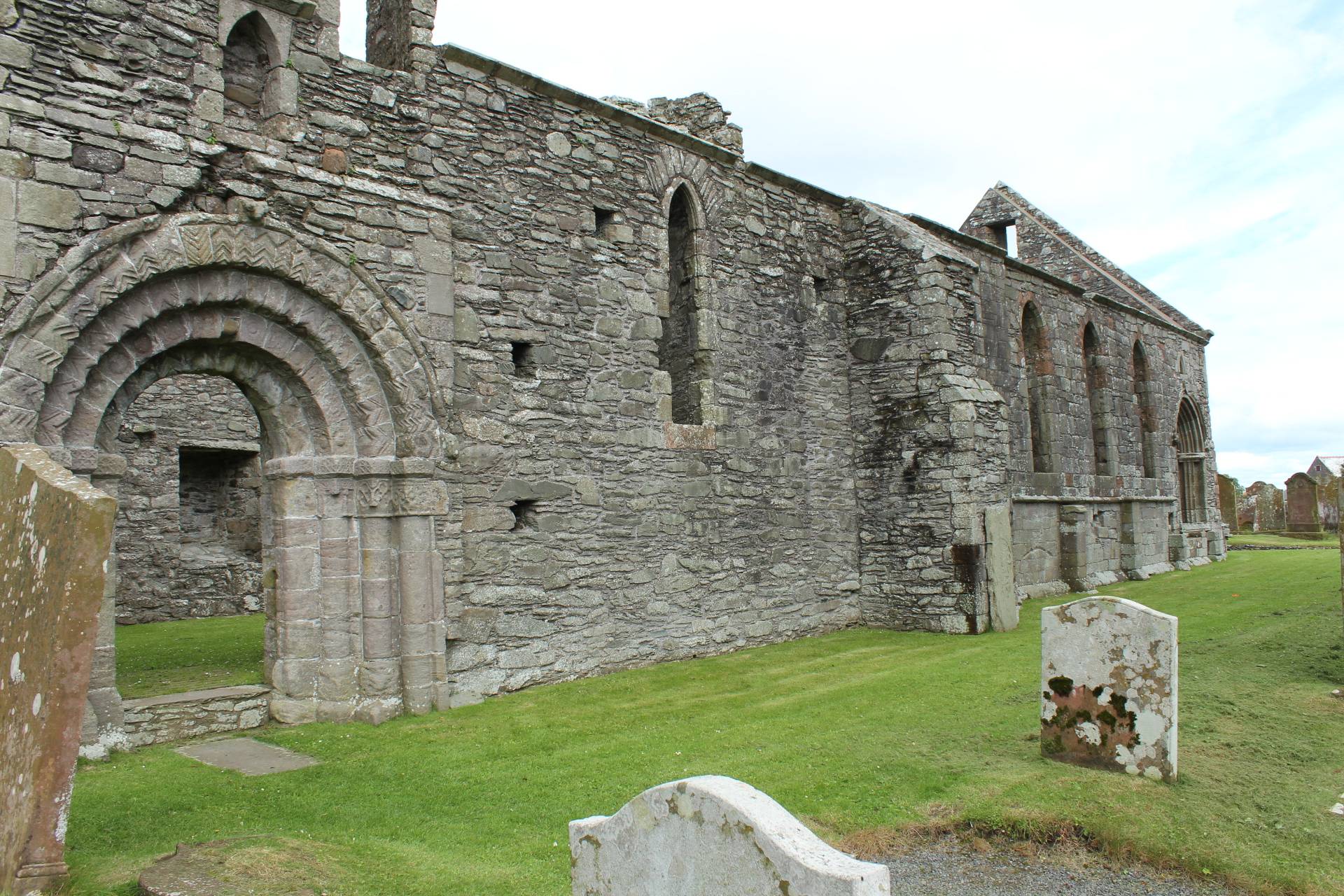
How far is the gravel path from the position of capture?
4121mm

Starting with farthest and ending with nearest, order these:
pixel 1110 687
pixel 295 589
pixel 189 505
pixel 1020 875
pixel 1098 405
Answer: pixel 1098 405 < pixel 189 505 < pixel 295 589 < pixel 1110 687 < pixel 1020 875

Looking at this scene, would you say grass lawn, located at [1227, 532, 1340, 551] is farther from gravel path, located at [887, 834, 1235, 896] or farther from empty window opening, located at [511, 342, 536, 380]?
gravel path, located at [887, 834, 1235, 896]

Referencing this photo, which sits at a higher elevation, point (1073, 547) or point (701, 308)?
point (701, 308)

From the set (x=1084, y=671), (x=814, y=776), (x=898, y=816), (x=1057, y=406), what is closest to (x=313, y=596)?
(x=814, y=776)

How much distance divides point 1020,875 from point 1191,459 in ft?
67.5

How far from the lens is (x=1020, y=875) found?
170 inches

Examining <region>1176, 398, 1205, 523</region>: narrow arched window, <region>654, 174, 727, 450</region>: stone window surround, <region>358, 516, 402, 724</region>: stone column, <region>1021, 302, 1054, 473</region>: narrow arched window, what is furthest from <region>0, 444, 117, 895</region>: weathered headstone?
<region>1176, 398, 1205, 523</region>: narrow arched window

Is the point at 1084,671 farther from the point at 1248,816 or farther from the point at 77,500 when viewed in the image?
the point at 77,500

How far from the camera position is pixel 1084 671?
561 cm

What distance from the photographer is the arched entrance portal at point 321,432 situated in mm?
6516

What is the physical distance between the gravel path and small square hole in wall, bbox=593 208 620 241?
6492 millimetres

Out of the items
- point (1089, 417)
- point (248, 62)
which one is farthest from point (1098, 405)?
point (248, 62)

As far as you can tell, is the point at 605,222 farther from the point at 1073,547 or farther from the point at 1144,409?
the point at 1144,409

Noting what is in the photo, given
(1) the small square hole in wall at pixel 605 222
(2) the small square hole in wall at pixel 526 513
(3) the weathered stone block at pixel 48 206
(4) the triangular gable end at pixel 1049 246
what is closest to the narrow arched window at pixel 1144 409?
(4) the triangular gable end at pixel 1049 246
